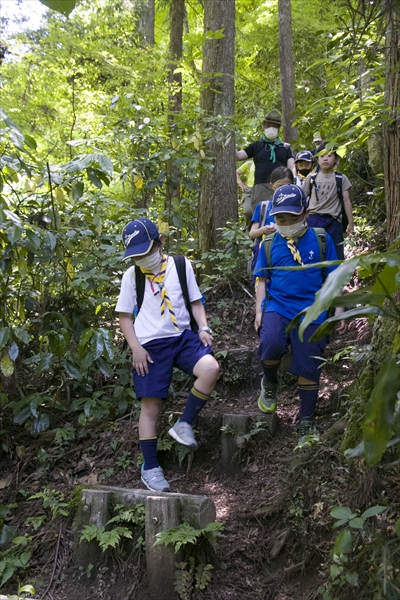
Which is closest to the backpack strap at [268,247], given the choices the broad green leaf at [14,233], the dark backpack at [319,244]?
the dark backpack at [319,244]

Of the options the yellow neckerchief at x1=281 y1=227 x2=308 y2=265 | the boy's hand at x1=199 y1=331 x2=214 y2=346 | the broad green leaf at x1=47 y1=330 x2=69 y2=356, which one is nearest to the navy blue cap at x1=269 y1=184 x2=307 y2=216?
the yellow neckerchief at x1=281 y1=227 x2=308 y2=265

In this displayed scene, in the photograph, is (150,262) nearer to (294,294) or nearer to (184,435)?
(294,294)

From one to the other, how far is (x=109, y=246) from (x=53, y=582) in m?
2.79

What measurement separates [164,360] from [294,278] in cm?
115

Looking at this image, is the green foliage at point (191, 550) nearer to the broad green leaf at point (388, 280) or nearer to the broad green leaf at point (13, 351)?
the broad green leaf at point (13, 351)

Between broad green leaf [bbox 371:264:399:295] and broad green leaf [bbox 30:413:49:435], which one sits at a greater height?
broad green leaf [bbox 371:264:399:295]

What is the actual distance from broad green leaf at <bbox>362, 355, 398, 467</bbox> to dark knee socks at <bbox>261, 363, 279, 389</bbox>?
2.64 m

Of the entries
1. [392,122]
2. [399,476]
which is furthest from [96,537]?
[392,122]

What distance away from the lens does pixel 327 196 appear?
6.23 metres

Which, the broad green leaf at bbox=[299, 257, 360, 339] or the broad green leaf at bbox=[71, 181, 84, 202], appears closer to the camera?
the broad green leaf at bbox=[299, 257, 360, 339]

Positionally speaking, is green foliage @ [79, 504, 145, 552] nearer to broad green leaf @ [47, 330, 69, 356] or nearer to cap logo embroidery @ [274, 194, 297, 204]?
broad green leaf @ [47, 330, 69, 356]

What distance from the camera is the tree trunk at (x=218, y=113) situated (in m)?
7.57

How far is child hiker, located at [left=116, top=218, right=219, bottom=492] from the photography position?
405 centimetres

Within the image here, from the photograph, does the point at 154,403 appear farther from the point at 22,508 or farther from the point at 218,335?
the point at 218,335
